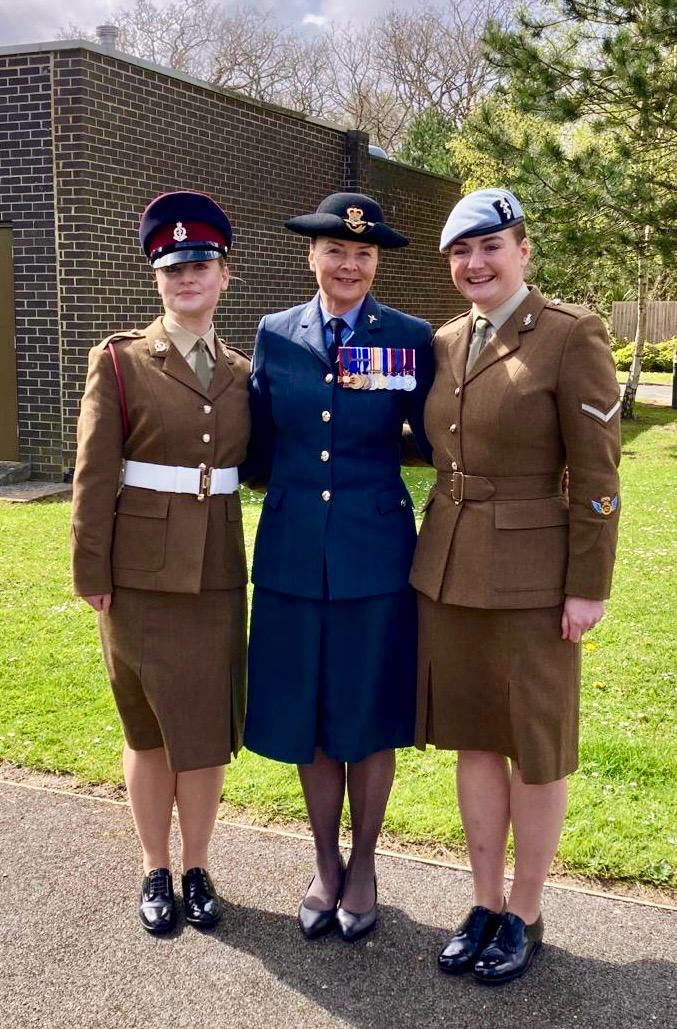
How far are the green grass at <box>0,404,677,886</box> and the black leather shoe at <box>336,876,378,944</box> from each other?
0.52 m

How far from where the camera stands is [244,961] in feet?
9.12

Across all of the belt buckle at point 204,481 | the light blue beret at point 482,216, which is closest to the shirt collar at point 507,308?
the light blue beret at point 482,216

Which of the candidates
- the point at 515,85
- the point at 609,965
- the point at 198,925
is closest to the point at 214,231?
the point at 198,925

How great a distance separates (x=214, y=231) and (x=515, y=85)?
39.4 feet

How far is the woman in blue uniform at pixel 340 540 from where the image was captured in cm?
285

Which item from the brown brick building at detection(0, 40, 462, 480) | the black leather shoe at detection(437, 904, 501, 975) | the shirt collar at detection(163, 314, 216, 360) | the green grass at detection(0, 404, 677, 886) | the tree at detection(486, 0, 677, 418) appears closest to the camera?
the black leather shoe at detection(437, 904, 501, 975)

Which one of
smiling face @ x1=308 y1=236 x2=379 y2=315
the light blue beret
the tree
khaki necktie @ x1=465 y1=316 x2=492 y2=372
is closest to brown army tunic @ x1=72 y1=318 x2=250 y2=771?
smiling face @ x1=308 y1=236 x2=379 y2=315

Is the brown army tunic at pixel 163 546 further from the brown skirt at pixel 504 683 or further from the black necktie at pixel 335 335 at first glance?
the brown skirt at pixel 504 683

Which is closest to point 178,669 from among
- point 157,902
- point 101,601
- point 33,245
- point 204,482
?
point 101,601

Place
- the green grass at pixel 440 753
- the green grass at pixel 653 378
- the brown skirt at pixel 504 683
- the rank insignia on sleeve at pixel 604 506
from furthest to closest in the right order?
the green grass at pixel 653 378, the green grass at pixel 440 753, the brown skirt at pixel 504 683, the rank insignia on sleeve at pixel 604 506

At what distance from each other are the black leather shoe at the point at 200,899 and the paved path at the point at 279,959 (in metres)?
0.04

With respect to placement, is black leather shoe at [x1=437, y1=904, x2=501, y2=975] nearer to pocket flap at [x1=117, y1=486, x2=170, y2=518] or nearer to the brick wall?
pocket flap at [x1=117, y1=486, x2=170, y2=518]

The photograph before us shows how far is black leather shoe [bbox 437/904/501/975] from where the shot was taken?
2756 mm

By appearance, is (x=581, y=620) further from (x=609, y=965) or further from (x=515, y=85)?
(x=515, y=85)
